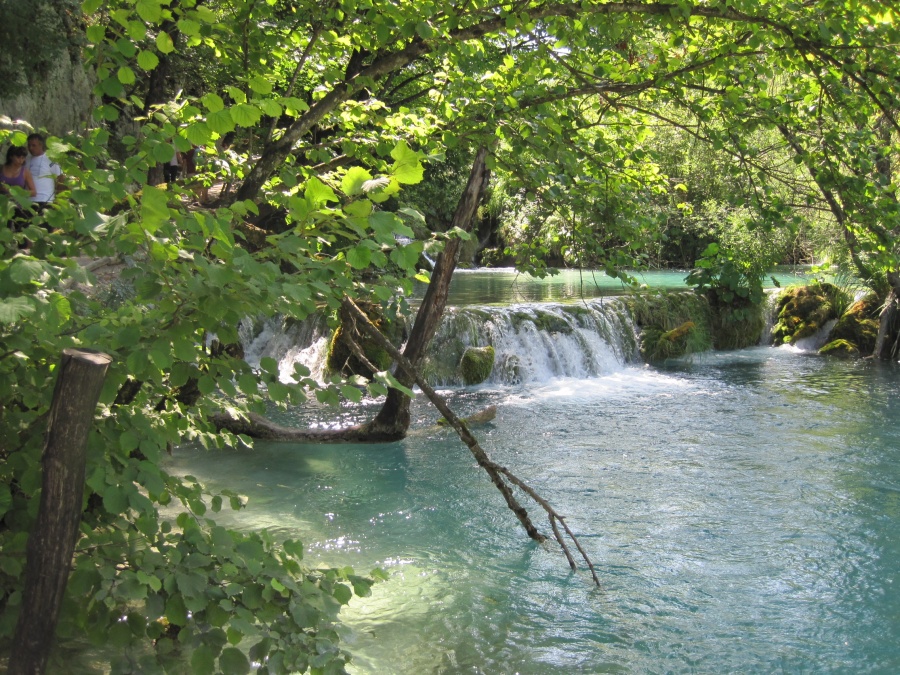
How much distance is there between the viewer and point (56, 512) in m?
2.10

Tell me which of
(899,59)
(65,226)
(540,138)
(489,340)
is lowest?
(489,340)

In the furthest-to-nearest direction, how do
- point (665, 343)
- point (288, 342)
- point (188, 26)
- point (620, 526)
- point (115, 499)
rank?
point (665, 343) < point (288, 342) < point (620, 526) < point (188, 26) < point (115, 499)

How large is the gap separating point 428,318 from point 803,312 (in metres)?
12.5

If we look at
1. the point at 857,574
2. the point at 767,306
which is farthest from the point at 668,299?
the point at 857,574

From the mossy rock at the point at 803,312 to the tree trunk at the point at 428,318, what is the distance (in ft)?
39.4

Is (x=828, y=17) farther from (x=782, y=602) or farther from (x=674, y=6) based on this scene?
(x=782, y=602)

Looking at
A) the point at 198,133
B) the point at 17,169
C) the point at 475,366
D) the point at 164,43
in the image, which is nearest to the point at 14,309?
the point at 198,133

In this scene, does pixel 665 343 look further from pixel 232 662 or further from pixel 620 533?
pixel 232 662

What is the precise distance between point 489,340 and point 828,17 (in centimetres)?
956

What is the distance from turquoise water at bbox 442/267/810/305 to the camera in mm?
17172

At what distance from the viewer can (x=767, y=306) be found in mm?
17469

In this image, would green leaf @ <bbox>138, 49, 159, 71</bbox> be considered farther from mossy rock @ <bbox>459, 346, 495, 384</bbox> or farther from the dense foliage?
mossy rock @ <bbox>459, 346, 495, 384</bbox>

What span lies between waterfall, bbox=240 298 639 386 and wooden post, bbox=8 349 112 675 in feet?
33.5

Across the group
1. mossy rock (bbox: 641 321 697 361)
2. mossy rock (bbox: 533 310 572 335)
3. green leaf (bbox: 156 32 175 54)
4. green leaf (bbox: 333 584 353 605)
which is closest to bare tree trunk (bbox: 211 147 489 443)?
green leaf (bbox: 156 32 175 54)
